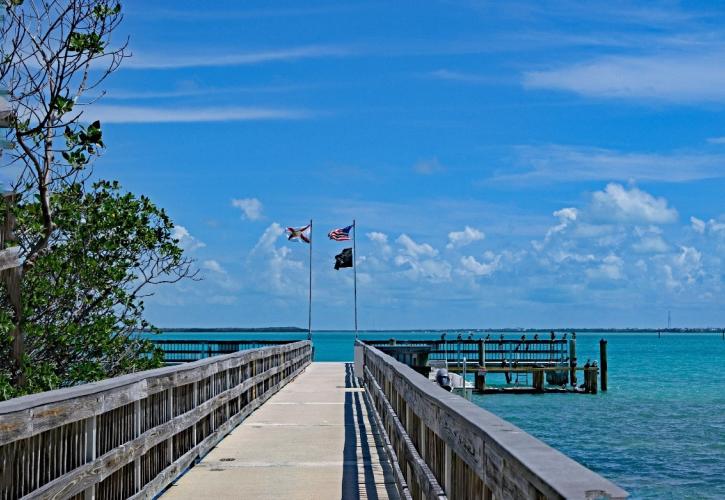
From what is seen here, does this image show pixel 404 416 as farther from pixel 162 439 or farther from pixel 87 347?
pixel 87 347

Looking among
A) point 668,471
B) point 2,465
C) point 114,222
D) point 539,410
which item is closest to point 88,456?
point 2,465

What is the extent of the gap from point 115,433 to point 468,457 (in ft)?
11.6

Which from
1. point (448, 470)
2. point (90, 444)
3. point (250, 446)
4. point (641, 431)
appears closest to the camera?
point (448, 470)

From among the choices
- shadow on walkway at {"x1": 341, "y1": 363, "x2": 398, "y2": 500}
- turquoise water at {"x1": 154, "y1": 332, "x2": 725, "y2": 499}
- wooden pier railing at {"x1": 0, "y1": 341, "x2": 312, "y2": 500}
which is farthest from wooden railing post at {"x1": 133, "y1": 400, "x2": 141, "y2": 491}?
turquoise water at {"x1": 154, "y1": 332, "x2": 725, "y2": 499}

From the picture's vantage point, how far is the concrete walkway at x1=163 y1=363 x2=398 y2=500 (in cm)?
959

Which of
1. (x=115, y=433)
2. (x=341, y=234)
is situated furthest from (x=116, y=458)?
(x=341, y=234)

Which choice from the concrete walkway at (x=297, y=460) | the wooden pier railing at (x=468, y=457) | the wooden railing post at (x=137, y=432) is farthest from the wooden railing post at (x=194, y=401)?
the wooden railing post at (x=137, y=432)

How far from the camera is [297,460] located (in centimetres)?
1162

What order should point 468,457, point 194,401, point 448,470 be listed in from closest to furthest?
point 468,457 < point 448,470 < point 194,401

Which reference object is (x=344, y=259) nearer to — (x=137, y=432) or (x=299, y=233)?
(x=299, y=233)

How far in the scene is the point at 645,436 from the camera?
41.4 meters

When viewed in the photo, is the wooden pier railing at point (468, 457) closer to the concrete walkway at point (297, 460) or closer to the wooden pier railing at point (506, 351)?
the concrete walkway at point (297, 460)

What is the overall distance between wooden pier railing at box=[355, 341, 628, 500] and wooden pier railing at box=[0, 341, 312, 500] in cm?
219

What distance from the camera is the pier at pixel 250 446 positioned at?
14.3ft
